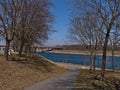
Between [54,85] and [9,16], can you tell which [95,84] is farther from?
[9,16]

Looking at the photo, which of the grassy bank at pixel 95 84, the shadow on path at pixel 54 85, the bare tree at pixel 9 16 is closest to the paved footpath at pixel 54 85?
the shadow on path at pixel 54 85

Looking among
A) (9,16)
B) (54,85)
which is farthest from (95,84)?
(9,16)

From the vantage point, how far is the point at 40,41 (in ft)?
112

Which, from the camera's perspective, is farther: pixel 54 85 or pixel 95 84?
pixel 95 84

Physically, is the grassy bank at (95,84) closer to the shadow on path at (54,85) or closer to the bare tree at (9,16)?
the shadow on path at (54,85)

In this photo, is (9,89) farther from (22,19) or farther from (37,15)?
(37,15)

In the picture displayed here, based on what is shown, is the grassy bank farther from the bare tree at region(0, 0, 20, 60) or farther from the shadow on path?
the bare tree at region(0, 0, 20, 60)

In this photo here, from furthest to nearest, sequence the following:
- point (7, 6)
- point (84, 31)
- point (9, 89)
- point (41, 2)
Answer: point (84, 31) < point (41, 2) < point (7, 6) < point (9, 89)

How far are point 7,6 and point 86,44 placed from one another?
14659mm

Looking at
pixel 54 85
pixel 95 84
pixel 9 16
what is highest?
pixel 9 16

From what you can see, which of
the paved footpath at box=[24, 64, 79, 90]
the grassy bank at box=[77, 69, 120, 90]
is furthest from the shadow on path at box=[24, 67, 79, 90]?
the grassy bank at box=[77, 69, 120, 90]

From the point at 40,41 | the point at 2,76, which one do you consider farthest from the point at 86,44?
the point at 2,76

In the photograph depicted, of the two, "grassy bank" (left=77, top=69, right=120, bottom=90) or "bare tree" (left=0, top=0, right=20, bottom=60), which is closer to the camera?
"grassy bank" (left=77, top=69, right=120, bottom=90)

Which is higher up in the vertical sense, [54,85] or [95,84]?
[54,85]
